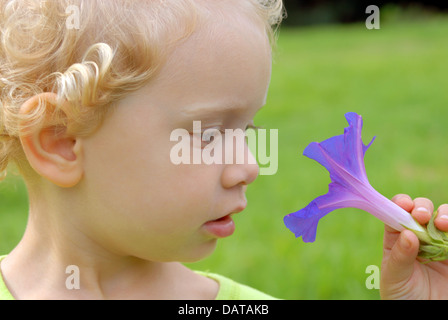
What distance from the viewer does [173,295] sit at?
214cm

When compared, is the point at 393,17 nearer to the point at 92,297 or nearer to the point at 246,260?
the point at 246,260

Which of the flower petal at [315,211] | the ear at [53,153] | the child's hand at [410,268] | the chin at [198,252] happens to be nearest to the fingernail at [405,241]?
the child's hand at [410,268]

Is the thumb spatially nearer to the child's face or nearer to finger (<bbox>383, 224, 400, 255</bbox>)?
finger (<bbox>383, 224, 400, 255</bbox>)

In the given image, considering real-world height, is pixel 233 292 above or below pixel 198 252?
below

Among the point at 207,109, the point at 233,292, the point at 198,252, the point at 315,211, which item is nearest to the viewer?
the point at 315,211

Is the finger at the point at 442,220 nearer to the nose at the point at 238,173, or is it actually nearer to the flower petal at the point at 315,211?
the flower petal at the point at 315,211

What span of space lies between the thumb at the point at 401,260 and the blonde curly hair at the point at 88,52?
770 millimetres

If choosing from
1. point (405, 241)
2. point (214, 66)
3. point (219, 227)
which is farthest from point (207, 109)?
point (405, 241)

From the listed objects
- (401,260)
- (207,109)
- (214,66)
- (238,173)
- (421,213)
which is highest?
(214,66)

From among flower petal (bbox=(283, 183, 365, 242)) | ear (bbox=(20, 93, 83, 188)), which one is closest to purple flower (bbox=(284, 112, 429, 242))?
flower petal (bbox=(283, 183, 365, 242))

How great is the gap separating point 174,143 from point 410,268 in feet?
2.48

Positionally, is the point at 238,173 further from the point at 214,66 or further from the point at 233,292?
the point at 233,292

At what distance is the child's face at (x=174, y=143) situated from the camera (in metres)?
1.78

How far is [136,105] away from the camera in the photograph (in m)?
1.79
